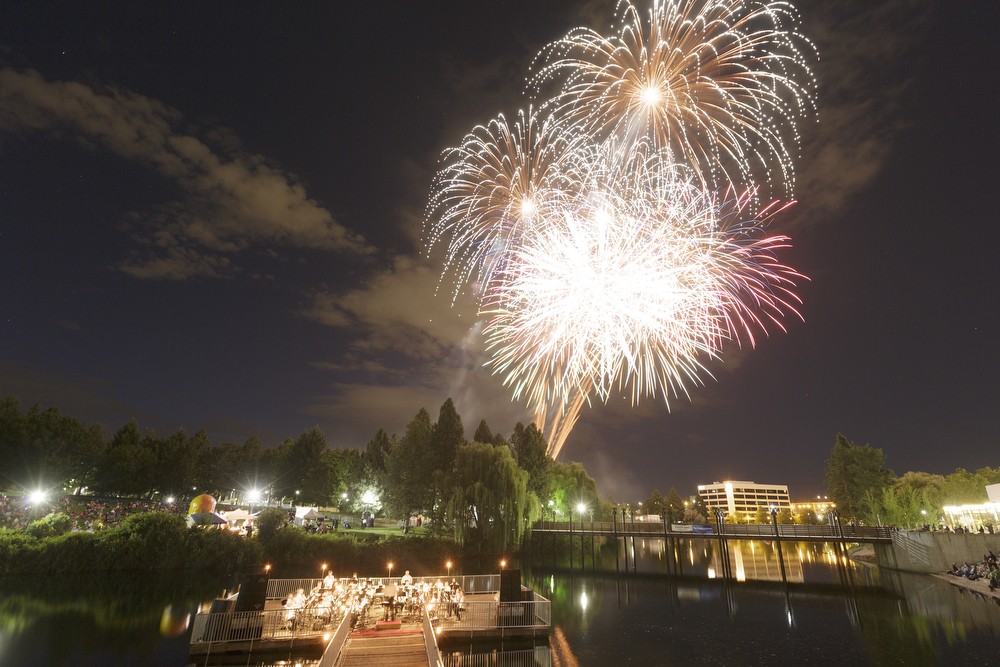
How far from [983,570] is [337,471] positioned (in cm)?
7992

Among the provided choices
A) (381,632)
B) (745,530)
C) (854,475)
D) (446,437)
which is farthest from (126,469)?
(854,475)

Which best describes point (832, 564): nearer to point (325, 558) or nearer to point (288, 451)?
point (325, 558)

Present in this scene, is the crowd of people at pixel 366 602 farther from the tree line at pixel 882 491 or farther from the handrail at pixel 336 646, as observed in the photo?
the tree line at pixel 882 491

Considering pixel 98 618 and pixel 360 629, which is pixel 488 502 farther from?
pixel 98 618

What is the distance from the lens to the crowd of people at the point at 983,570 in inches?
1266

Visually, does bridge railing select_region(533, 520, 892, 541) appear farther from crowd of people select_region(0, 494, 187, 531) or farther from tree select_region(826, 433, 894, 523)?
crowd of people select_region(0, 494, 187, 531)

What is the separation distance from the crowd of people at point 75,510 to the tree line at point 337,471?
A: 11.6ft

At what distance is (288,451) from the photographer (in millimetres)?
80812

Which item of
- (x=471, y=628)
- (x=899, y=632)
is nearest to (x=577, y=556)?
(x=899, y=632)

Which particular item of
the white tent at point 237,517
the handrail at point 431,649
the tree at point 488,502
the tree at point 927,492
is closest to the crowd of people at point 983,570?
the tree at point 927,492

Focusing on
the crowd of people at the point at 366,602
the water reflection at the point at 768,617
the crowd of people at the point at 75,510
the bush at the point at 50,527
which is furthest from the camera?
the crowd of people at the point at 75,510

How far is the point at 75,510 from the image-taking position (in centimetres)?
5238

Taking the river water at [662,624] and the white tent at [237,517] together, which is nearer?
the river water at [662,624]

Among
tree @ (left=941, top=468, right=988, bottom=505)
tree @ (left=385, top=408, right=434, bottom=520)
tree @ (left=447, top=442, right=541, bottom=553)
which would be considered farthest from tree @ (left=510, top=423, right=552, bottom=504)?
tree @ (left=941, top=468, right=988, bottom=505)
